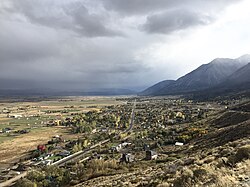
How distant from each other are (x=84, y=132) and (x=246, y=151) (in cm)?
11836

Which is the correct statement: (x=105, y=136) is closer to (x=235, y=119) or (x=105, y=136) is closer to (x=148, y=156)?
(x=235, y=119)

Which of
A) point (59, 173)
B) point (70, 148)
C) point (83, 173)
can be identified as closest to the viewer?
point (83, 173)

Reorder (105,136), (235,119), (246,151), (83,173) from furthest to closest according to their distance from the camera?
(105,136)
(235,119)
(83,173)
(246,151)

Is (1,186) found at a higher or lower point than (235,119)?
lower

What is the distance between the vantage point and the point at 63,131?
140 metres

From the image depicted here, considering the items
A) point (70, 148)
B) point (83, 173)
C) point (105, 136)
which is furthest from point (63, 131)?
point (83, 173)

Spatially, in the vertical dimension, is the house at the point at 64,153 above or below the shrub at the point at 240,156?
below

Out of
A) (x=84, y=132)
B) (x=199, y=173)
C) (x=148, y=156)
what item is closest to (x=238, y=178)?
(x=199, y=173)

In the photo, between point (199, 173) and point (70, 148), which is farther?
point (70, 148)

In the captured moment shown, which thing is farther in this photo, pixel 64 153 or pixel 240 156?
pixel 64 153

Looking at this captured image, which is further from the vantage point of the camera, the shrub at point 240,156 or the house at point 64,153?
the house at point 64,153

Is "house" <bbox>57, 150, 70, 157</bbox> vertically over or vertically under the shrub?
under

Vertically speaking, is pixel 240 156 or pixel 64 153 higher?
pixel 240 156

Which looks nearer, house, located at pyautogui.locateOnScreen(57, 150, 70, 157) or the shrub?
the shrub
